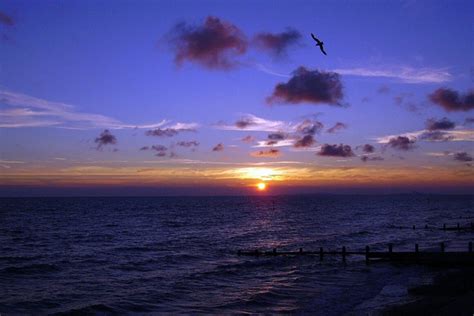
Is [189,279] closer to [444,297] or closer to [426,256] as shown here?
[444,297]

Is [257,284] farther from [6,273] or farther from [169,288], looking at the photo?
[6,273]

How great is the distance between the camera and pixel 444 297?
82.8 feet

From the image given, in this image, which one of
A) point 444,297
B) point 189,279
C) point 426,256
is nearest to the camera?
point 444,297

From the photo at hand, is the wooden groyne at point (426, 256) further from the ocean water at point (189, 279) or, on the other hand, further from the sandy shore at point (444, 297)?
the sandy shore at point (444, 297)

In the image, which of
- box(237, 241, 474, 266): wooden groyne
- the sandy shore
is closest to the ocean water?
box(237, 241, 474, 266): wooden groyne

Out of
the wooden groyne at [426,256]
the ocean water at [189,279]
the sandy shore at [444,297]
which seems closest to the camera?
the sandy shore at [444,297]

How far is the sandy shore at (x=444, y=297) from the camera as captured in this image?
2121 cm

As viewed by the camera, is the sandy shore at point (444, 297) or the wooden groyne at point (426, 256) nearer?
the sandy shore at point (444, 297)

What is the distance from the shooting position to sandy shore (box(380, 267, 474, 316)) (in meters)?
21.2

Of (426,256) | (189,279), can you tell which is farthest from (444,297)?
(189,279)

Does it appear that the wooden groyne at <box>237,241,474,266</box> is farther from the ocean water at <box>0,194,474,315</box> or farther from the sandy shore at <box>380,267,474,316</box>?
the sandy shore at <box>380,267,474,316</box>

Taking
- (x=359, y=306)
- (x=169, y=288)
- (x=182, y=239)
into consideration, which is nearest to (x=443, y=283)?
(x=359, y=306)

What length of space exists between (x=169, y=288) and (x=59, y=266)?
1413 cm

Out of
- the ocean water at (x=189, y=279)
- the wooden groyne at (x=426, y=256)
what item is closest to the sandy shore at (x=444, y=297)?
the ocean water at (x=189, y=279)
